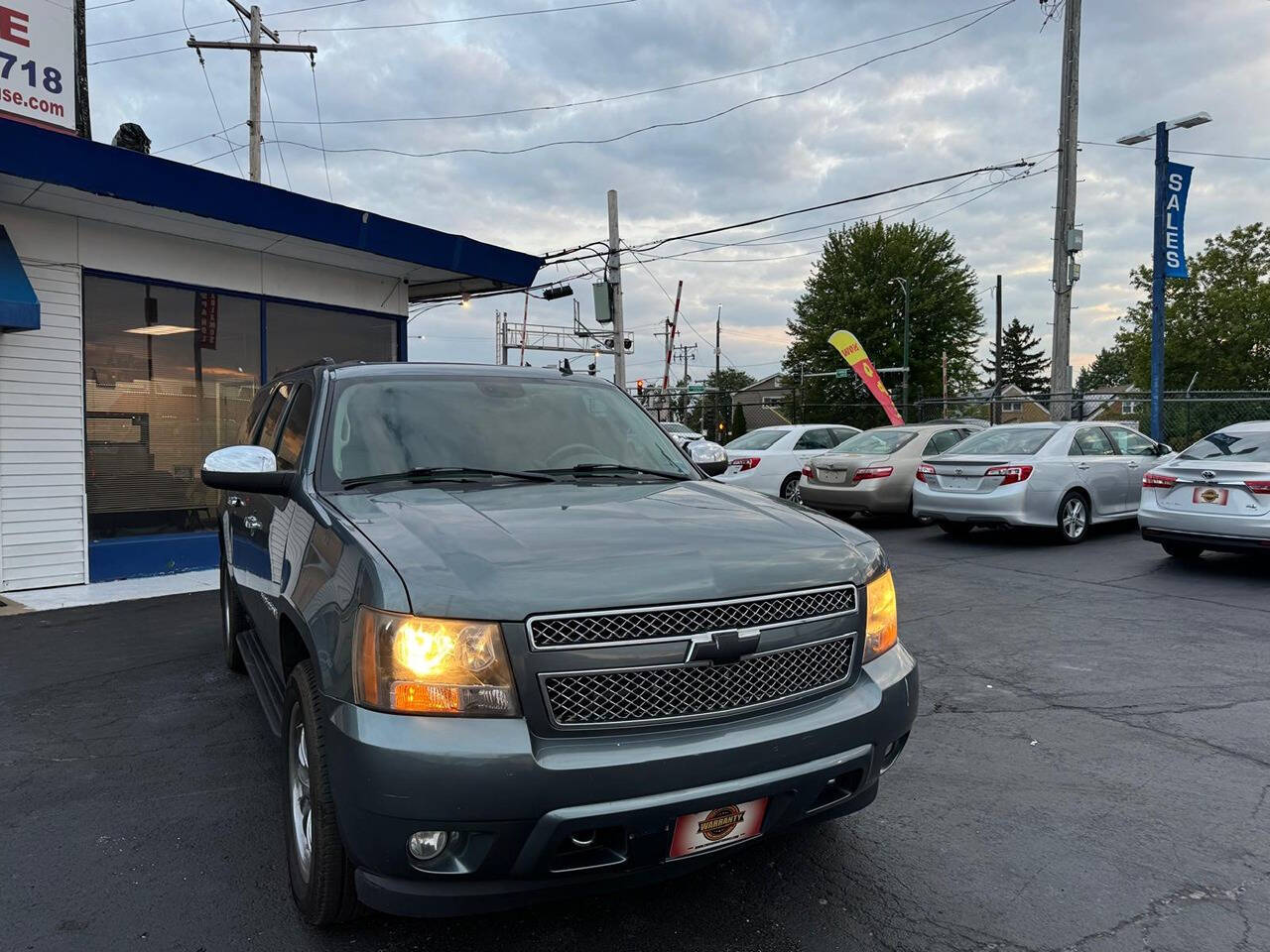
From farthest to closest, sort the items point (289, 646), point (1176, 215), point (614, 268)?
1. point (614, 268)
2. point (1176, 215)
3. point (289, 646)

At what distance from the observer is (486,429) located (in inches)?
138

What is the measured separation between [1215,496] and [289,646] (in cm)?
861

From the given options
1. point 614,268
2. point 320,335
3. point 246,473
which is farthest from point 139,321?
Result: point 614,268

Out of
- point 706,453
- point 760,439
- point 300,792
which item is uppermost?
point 706,453

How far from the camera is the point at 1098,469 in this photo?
34.9 ft

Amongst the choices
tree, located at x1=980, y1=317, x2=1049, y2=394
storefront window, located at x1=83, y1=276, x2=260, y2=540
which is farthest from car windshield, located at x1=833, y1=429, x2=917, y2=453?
tree, located at x1=980, y1=317, x2=1049, y2=394

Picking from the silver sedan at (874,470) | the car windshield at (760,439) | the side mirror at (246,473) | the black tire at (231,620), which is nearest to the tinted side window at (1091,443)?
the silver sedan at (874,470)

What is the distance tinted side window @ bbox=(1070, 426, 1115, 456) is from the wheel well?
1003cm

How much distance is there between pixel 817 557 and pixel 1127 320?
58055mm

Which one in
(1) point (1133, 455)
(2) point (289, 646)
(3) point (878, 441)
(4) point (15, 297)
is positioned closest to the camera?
(2) point (289, 646)

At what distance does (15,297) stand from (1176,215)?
1826 centimetres

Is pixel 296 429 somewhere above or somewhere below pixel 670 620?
above

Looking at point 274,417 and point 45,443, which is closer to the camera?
point 274,417

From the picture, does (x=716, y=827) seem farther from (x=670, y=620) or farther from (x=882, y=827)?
(x=882, y=827)
